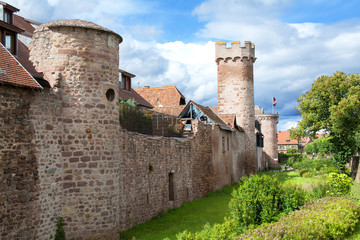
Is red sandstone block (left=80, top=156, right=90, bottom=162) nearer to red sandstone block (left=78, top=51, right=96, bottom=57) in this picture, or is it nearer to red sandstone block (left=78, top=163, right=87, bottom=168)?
red sandstone block (left=78, top=163, right=87, bottom=168)

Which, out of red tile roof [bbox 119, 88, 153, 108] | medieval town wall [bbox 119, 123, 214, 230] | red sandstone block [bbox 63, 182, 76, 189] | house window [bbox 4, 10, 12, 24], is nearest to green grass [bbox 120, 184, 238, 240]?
medieval town wall [bbox 119, 123, 214, 230]

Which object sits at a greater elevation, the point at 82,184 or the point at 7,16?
the point at 7,16

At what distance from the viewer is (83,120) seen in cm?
1242

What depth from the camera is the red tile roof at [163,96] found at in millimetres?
38125

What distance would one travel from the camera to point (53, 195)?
1173cm

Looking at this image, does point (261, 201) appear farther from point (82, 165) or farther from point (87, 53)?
point (87, 53)

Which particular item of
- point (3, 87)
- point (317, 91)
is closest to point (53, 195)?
point (3, 87)

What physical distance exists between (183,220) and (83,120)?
6.49 meters

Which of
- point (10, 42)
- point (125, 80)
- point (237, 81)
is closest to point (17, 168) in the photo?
point (10, 42)

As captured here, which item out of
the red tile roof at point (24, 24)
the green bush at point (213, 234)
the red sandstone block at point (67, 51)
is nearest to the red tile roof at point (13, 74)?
the red sandstone block at point (67, 51)

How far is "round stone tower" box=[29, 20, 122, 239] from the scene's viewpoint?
12.2 m

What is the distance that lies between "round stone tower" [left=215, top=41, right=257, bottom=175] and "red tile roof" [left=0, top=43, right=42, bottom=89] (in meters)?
27.2

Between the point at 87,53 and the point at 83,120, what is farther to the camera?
the point at 87,53

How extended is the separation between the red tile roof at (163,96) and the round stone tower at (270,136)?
100 ft
